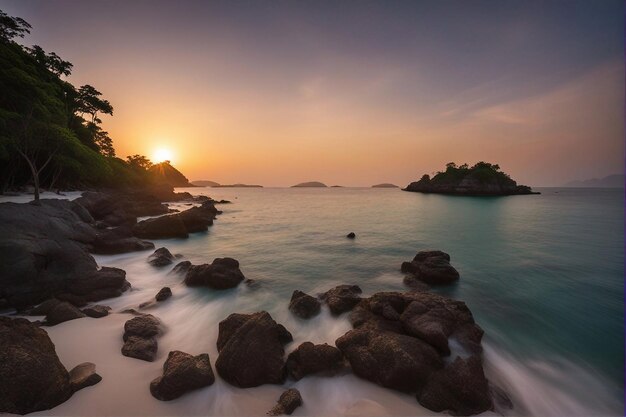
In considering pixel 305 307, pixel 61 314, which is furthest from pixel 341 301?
pixel 61 314

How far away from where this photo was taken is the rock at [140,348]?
6.31m

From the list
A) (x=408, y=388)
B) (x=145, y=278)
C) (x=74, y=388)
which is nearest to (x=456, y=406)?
(x=408, y=388)

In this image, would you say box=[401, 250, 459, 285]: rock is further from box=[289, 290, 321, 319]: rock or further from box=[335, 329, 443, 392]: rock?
box=[335, 329, 443, 392]: rock

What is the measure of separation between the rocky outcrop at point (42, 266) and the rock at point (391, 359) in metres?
9.38

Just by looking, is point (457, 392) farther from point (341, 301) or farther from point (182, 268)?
point (182, 268)

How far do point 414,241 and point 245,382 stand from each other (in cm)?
2159

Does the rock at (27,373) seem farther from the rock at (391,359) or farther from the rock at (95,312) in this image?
the rock at (391,359)

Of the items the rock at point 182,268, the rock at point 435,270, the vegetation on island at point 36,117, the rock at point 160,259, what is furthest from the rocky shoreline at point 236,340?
the vegetation on island at point 36,117

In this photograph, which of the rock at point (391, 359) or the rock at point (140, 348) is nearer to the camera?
the rock at point (391, 359)

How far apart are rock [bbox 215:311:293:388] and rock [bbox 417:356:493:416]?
318 centimetres

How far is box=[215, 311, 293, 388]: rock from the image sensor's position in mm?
5684

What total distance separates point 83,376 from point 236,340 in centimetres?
303

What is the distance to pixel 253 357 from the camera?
588 cm

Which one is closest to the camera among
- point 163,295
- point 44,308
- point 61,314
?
point 61,314
